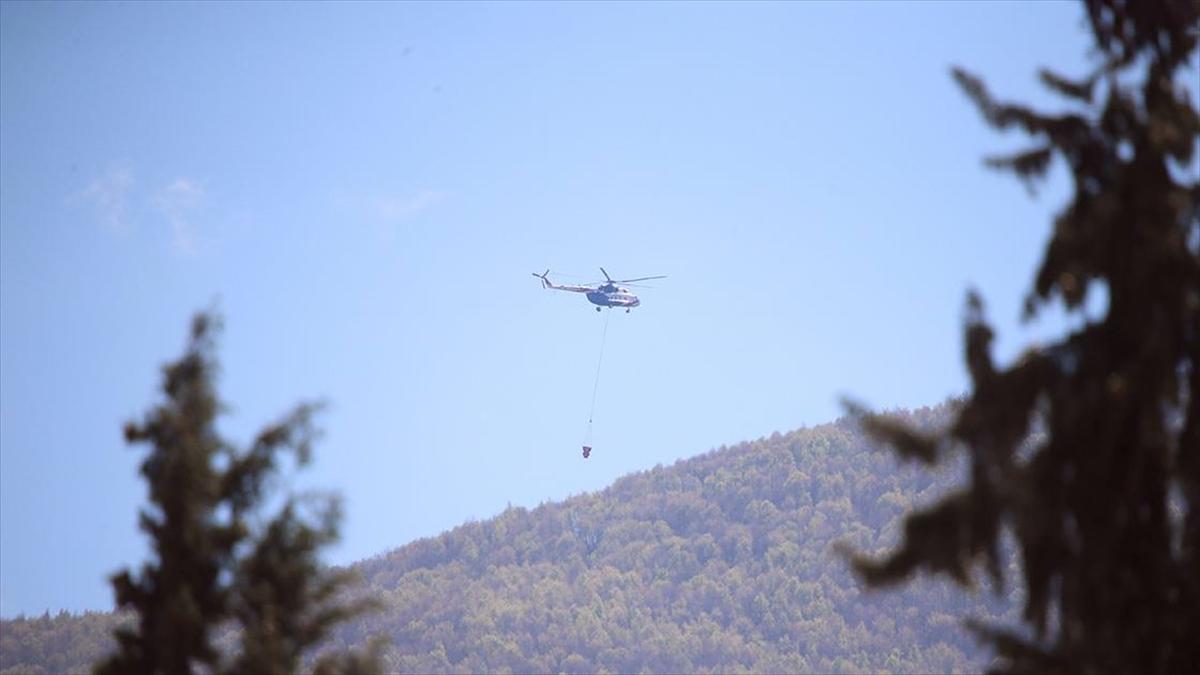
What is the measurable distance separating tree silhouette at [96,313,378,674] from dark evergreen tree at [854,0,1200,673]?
8623mm

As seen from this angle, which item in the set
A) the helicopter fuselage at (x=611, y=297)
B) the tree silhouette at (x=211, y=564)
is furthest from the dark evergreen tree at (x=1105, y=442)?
the helicopter fuselage at (x=611, y=297)

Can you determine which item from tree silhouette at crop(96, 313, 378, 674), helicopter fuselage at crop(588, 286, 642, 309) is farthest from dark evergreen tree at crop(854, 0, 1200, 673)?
helicopter fuselage at crop(588, 286, 642, 309)

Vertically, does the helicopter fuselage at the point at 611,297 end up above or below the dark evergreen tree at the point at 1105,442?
above

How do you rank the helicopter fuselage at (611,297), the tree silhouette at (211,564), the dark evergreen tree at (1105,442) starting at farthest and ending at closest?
the helicopter fuselage at (611,297)
the tree silhouette at (211,564)
the dark evergreen tree at (1105,442)

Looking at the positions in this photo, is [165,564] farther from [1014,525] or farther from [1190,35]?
[1190,35]

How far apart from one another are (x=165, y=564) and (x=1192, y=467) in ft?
39.7

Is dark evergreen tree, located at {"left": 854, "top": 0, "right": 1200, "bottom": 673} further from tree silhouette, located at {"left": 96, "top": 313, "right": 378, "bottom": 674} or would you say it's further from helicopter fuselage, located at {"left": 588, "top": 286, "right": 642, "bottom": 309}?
helicopter fuselage, located at {"left": 588, "top": 286, "right": 642, "bottom": 309}

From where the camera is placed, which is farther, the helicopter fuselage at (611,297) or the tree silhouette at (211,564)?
the helicopter fuselage at (611,297)

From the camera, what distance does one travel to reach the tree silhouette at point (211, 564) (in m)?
19.8

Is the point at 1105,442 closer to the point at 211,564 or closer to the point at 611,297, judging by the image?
the point at 211,564

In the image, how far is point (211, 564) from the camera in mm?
20422

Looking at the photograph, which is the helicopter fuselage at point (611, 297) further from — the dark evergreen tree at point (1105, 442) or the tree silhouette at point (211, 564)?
the dark evergreen tree at point (1105, 442)

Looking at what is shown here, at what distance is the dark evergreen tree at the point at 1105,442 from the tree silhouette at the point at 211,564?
8.62 meters

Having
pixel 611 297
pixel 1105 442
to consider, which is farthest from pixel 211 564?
pixel 611 297
